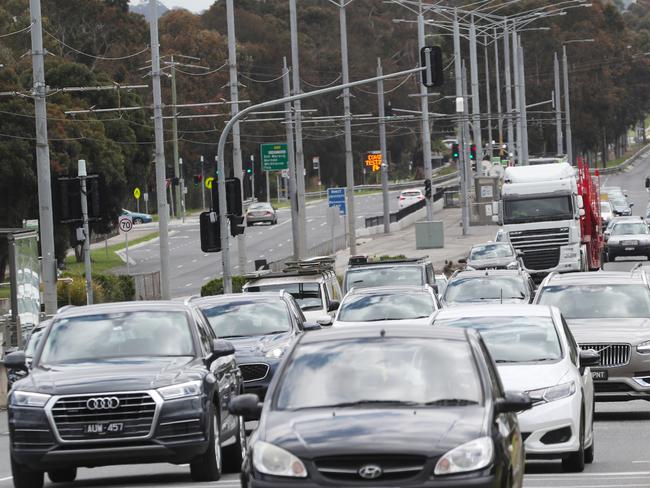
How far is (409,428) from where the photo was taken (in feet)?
30.5

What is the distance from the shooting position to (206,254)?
83.1 metres

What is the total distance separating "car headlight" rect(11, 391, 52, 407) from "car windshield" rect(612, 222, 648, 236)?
1985 inches

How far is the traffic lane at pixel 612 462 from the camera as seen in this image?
45.0ft

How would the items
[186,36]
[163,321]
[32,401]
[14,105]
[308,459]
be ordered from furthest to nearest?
[186,36] < [14,105] < [163,321] < [32,401] < [308,459]

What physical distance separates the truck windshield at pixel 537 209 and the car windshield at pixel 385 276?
17.0m

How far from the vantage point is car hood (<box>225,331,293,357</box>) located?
19688 millimetres

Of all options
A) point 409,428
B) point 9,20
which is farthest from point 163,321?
point 9,20

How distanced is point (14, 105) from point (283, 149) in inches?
499

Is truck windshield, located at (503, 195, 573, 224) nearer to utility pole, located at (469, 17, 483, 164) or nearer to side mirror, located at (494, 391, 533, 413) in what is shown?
utility pole, located at (469, 17, 483, 164)

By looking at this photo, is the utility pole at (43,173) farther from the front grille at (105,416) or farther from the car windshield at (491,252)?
the car windshield at (491,252)

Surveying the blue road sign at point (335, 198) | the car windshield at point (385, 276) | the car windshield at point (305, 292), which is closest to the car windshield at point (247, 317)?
the car windshield at point (305, 292)

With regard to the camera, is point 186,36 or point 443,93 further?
point 443,93

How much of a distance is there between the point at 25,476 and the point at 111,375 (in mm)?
1134

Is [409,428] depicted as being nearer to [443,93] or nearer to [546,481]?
[546,481]
